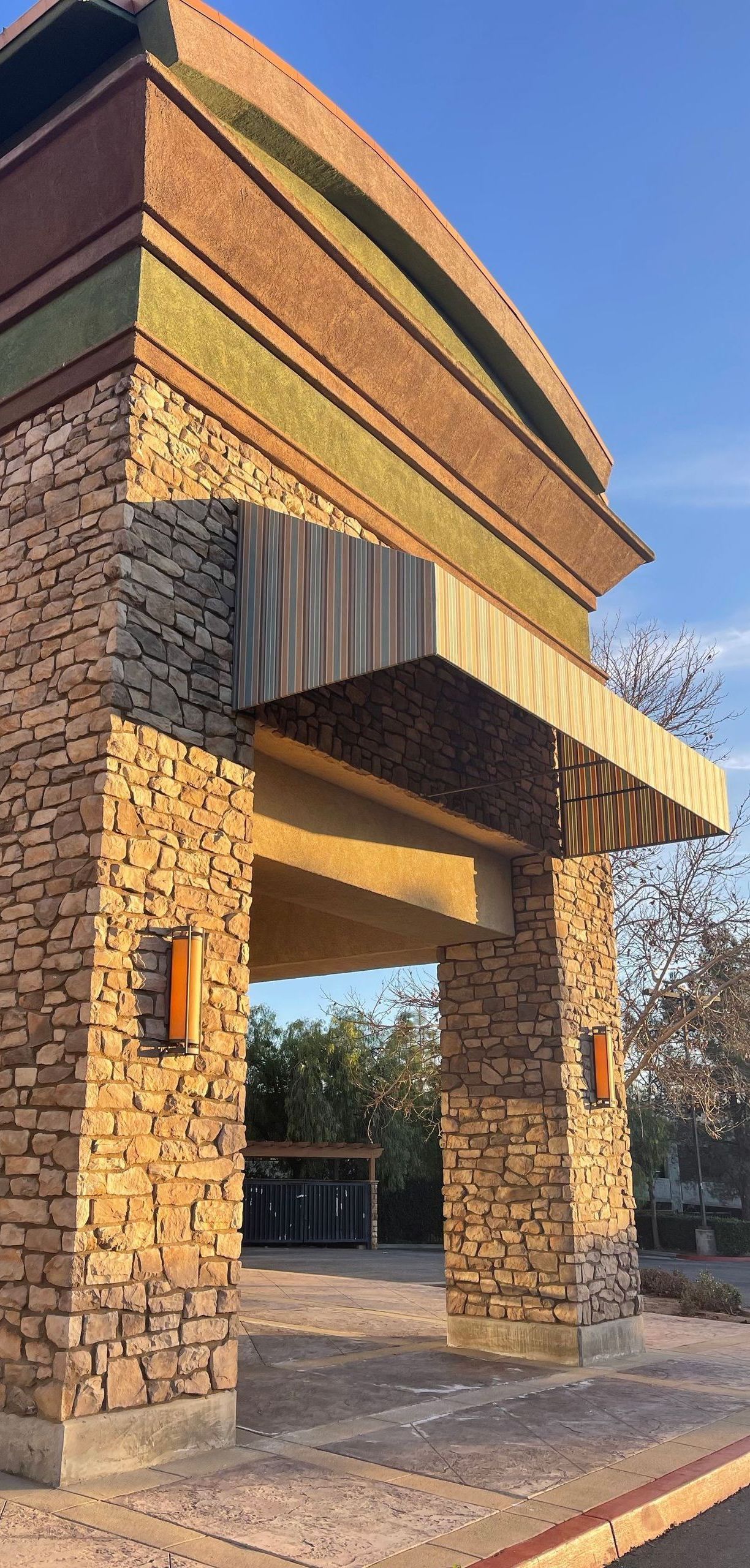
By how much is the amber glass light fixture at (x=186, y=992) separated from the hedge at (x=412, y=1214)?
2613cm

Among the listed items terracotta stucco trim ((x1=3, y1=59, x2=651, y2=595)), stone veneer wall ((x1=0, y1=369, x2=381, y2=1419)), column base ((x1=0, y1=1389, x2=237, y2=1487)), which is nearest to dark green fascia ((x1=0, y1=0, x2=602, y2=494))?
terracotta stucco trim ((x1=3, y1=59, x2=651, y2=595))

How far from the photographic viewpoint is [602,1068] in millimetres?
10953

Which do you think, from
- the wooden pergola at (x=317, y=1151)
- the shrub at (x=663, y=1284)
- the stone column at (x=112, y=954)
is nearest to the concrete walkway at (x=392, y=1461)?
the stone column at (x=112, y=954)

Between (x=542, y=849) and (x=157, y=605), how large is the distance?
5.30 m

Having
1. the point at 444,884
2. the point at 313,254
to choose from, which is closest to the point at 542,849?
the point at 444,884

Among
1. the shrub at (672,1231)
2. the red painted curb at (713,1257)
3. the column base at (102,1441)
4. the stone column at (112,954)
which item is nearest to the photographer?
the column base at (102,1441)

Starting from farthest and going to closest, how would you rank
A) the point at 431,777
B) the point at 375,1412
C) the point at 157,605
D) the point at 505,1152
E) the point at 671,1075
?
1. the point at 671,1075
2. the point at 505,1152
3. the point at 431,777
4. the point at 375,1412
5. the point at 157,605

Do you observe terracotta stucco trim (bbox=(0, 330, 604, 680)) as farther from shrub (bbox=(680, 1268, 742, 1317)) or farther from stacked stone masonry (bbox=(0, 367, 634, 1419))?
shrub (bbox=(680, 1268, 742, 1317))

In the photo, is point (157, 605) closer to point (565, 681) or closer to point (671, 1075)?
point (565, 681)

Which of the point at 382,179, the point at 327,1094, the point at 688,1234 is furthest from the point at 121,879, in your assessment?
the point at 688,1234

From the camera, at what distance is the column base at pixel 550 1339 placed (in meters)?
9.91

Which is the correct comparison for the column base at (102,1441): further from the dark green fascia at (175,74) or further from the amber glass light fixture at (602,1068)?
→ the dark green fascia at (175,74)

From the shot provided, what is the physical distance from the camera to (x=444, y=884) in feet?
33.7

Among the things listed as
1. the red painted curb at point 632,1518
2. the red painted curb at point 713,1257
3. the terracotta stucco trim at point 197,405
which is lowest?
the red painted curb at point 713,1257
